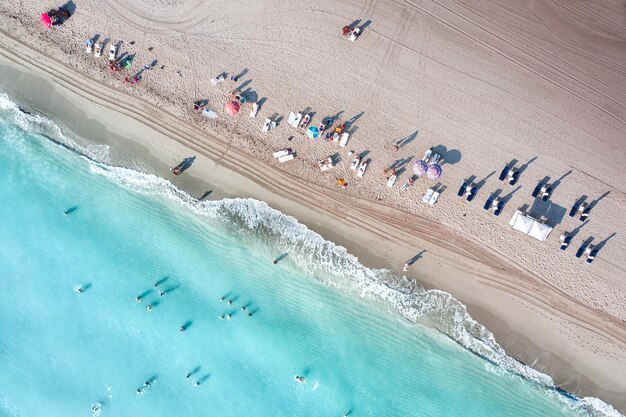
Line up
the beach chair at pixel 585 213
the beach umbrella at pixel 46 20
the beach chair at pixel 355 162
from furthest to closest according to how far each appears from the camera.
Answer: the beach umbrella at pixel 46 20 → the beach chair at pixel 355 162 → the beach chair at pixel 585 213

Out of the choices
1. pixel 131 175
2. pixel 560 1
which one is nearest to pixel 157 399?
pixel 131 175

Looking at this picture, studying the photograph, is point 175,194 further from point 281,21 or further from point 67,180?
point 281,21

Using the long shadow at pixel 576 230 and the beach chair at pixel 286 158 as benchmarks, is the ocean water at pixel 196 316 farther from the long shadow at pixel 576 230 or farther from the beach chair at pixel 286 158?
the long shadow at pixel 576 230

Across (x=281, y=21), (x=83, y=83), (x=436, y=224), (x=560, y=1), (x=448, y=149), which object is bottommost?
(x=83, y=83)

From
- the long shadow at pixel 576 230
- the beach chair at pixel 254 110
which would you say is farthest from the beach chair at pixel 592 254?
the beach chair at pixel 254 110

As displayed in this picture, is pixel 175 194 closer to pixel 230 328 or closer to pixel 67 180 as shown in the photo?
pixel 67 180

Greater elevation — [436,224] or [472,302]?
[436,224]
